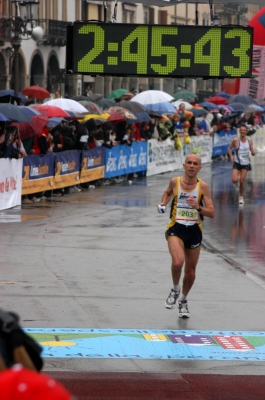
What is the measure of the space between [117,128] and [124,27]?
15.1m

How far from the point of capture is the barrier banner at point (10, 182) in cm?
1800

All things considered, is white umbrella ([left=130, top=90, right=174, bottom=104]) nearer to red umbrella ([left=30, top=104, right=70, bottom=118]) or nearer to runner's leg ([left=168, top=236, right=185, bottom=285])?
red umbrella ([left=30, top=104, right=70, bottom=118])

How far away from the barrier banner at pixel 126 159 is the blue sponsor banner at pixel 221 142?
1054 cm

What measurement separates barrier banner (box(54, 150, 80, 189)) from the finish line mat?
42.5ft

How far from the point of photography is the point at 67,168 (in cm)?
2184

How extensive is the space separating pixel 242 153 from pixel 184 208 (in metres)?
12.7

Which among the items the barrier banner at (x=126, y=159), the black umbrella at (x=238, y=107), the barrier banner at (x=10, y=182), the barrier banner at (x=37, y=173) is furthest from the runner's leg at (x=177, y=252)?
the black umbrella at (x=238, y=107)

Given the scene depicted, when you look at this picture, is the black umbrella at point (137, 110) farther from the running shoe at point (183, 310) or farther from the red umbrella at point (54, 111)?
the running shoe at point (183, 310)

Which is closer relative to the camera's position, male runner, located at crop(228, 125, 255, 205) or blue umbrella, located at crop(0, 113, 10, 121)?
blue umbrella, located at crop(0, 113, 10, 121)

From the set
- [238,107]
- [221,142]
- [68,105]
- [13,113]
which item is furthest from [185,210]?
[238,107]

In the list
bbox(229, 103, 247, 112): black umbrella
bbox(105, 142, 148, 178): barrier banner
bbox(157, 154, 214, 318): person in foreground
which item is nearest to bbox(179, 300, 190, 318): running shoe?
bbox(157, 154, 214, 318): person in foreground

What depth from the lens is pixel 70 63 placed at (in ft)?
36.4

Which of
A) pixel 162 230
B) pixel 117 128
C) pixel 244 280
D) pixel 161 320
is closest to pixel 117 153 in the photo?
pixel 117 128

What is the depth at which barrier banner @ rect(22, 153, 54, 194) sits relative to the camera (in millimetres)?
19462
